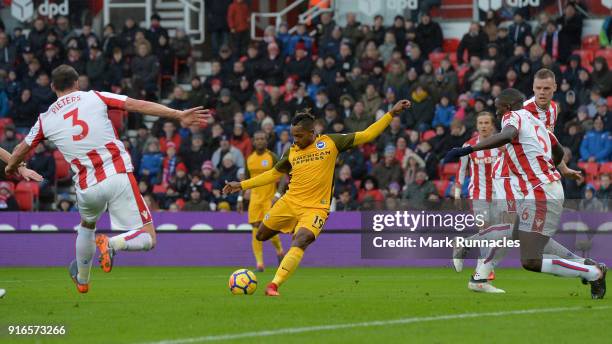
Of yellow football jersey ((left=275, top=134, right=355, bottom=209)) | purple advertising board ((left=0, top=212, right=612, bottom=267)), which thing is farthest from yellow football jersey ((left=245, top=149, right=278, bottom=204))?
yellow football jersey ((left=275, top=134, right=355, bottom=209))

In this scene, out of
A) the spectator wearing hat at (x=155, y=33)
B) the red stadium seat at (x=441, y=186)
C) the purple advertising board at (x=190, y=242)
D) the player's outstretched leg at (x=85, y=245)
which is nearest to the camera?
the player's outstretched leg at (x=85, y=245)

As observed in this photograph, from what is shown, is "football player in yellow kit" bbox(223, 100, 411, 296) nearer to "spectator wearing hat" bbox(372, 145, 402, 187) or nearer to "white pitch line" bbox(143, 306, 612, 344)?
"white pitch line" bbox(143, 306, 612, 344)

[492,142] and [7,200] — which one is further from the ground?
[492,142]

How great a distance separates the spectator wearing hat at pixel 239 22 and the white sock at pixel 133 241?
18.2 metres

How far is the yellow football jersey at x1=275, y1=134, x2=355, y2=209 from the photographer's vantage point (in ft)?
44.1

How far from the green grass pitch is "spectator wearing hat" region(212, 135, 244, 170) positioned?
27.1 feet

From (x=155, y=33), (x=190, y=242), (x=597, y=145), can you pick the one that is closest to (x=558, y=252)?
(x=597, y=145)

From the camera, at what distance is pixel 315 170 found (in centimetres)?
1348

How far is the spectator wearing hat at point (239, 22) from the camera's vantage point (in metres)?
29.7

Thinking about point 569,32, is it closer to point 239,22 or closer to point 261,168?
point 239,22

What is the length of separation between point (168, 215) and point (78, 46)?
7.66m

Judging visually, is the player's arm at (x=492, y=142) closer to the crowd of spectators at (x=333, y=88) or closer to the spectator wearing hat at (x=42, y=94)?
the crowd of spectators at (x=333, y=88)

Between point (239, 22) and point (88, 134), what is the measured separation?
1856 cm

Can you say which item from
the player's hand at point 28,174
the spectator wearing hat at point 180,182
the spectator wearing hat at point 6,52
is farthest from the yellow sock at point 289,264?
the spectator wearing hat at point 6,52
